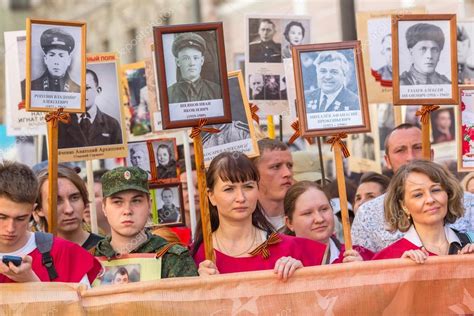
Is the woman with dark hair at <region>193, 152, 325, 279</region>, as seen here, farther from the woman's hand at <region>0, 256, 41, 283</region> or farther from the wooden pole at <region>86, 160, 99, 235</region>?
the wooden pole at <region>86, 160, 99, 235</region>

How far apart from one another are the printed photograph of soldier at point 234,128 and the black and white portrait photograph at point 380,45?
1.31 meters

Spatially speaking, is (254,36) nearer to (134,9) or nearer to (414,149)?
(414,149)

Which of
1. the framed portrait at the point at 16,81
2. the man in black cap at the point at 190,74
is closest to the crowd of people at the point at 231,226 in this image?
the man in black cap at the point at 190,74

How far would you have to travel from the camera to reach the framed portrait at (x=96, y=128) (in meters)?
6.82

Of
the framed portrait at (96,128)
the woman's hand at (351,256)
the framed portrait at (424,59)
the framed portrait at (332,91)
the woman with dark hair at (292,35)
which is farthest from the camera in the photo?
the woman with dark hair at (292,35)

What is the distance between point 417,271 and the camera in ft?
Answer: 16.5

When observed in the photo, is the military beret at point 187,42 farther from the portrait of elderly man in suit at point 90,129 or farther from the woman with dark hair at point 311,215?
the portrait of elderly man in suit at point 90,129

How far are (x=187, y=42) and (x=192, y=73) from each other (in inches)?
6.2

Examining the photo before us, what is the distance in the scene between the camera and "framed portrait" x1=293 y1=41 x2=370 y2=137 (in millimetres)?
5734

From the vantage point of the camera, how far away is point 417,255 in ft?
16.4

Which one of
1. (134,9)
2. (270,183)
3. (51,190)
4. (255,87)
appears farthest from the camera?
(134,9)

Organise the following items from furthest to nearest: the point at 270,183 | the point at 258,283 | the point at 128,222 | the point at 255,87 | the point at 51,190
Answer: the point at 255,87 < the point at 270,183 < the point at 51,190 < the point at 128,222 < the point at 258,283

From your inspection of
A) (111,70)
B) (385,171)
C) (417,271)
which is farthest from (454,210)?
(385,171)

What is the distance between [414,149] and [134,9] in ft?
86.8
